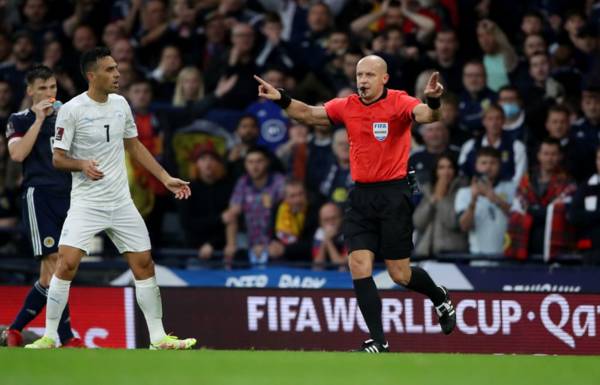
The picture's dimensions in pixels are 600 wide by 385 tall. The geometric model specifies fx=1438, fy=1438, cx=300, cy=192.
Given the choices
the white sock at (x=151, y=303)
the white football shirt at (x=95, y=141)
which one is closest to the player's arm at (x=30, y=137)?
the white football shirt at (x=95, y=141)

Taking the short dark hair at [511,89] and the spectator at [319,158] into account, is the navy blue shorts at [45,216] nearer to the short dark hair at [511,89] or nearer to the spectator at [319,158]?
the spectator at [319,158]

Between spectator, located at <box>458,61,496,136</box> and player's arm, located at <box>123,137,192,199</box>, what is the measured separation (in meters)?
5.63

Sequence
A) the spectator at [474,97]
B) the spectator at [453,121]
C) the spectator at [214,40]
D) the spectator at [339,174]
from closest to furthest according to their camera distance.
Result: the spectator at [339,174] → the spectator at [453,121] → the spectator at [474,97] → the spectator at [214,40]

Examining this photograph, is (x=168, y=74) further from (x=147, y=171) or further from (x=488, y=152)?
(x=488, y=152)

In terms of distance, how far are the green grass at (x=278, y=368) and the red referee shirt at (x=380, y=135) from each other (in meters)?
1.65

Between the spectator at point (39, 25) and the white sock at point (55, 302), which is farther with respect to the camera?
the spectator at point (39, 25)

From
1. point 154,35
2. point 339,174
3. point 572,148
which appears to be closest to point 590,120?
point 572,148

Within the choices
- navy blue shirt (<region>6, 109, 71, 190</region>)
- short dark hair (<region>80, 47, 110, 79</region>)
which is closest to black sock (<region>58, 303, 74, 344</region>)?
navy blue shirt (<region>6, 109, 71, 190</region>)

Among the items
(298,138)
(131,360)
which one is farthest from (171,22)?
(131,360)

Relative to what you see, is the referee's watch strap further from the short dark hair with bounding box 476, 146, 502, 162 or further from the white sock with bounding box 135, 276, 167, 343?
the short dark hair with bounding box 476, 146, 502, 162

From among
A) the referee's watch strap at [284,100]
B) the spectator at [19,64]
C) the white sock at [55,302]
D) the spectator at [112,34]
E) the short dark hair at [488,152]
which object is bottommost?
the white sock at [55,302]

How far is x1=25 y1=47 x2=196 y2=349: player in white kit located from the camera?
35.3 feet

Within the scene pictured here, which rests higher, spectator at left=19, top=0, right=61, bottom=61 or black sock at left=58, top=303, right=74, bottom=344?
spectator at left=19, top=0, right=61, bottom=61

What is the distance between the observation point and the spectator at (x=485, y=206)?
48.9 feet
